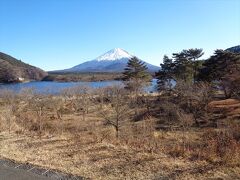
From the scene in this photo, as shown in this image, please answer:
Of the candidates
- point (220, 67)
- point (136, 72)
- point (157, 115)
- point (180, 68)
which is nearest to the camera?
point (157, 115)

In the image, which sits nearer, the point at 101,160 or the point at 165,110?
the point at 101,160

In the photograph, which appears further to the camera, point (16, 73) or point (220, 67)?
point (16, 73)

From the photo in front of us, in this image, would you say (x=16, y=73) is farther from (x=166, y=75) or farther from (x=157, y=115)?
(x=157, y=115)

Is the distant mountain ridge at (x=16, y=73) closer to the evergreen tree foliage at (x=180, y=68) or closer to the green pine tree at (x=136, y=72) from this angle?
the green pine tree at (x=136, y=72)

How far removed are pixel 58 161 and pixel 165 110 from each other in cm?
3068

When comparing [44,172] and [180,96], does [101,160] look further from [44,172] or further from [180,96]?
[180,96]

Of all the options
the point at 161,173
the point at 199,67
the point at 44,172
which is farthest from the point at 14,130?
the point at 199,67

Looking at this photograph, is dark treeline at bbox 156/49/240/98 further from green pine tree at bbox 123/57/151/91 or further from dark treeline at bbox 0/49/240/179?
green pine tree at bbox 123/57/151/91

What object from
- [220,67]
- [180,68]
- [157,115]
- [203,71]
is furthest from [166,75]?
[157,115]

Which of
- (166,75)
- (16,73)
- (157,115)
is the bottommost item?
(157,115)

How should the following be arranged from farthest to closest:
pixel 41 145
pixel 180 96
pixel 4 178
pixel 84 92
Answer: pixel 84 92
pixel 180 96
pixel 41 145
pixel 4 178

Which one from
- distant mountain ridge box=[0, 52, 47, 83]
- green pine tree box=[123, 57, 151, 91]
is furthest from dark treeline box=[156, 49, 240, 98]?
distant mountain ridge box=[0, 52, 47, 83]

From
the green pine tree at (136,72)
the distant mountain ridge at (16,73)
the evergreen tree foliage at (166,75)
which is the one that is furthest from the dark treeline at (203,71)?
the distant mountain ridge at (16,73)

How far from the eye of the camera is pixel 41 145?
28.8 ft
